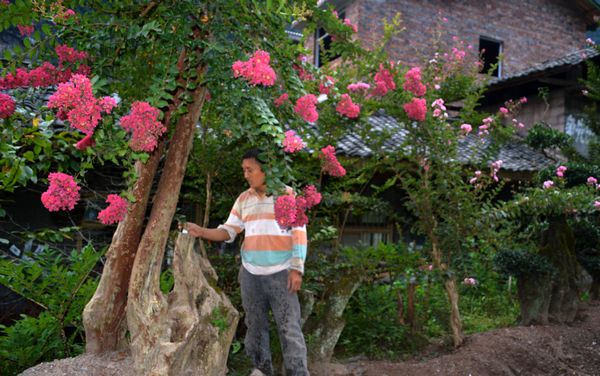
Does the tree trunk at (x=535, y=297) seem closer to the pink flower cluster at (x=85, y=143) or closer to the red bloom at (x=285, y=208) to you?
the red bloom at (x=285, y=208)

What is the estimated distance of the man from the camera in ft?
11.1

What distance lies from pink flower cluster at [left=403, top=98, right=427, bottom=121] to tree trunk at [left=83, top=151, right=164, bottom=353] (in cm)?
236

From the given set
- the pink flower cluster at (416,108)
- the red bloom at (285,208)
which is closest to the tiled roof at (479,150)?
the pink flower cluster at (416,108)

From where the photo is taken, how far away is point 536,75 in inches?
423

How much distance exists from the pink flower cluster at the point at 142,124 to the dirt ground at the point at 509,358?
8.72ft

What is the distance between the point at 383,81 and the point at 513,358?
2.79m

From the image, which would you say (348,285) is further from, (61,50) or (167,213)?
(61,50)

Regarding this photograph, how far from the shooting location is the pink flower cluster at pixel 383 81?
4367mm

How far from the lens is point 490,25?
15.4 metres

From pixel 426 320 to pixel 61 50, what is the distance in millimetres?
4784

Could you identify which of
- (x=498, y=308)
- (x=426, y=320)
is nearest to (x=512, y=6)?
(x=498, y=308)

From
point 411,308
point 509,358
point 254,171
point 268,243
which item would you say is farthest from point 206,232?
point 509,358

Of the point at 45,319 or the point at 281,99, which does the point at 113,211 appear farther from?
the point at 45,319

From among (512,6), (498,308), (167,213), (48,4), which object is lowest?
(498,308)
